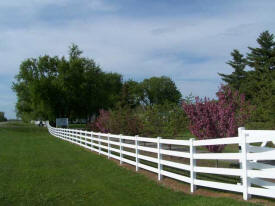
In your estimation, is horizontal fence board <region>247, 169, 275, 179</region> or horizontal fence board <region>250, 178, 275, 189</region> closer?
horizontal fence board <region>247, 169, 275, 179</region>

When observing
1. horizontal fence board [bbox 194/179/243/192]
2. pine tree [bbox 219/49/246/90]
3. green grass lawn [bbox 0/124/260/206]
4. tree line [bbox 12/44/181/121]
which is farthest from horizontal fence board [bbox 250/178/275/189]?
pine tree [bbox 219/49/246/90]

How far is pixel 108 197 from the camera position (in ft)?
25.8

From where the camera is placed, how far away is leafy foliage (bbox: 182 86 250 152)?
45.8ft

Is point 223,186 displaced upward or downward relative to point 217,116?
downward

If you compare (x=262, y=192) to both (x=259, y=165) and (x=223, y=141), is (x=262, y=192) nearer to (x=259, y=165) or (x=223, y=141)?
(x=259, y=165)

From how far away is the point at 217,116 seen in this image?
14117 millimetres

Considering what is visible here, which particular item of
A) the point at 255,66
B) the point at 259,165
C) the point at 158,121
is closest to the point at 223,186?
the point at 259,165

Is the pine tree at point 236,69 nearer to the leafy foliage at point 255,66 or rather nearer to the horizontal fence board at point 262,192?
the leafy foliage at point 255,66

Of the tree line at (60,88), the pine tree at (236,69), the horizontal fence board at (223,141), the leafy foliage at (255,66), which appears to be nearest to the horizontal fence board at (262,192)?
the horizontal fence board at (223,141)

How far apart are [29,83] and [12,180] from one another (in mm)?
47589

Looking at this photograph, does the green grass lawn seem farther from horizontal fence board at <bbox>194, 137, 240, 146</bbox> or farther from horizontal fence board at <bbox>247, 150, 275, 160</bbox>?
horizontal fence board at <bbox>194, 137, 240, 146</bbox>

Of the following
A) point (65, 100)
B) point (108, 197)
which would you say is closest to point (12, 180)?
point (108, 197)

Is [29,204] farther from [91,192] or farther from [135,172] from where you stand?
[135,172]

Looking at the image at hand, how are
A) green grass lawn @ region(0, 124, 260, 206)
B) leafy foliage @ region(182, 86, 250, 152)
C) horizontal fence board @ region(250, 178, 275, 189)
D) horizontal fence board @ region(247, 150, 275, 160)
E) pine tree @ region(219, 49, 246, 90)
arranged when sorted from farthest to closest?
pine tree @ region(219, 49, 246, 90) < leafy foliage @ region(182, 86, 250, 152) < green grass lawn @ region(0, 124, 260, 206) < horizontal fence board @ region(250, 178, 275, 189) < horizontal fence board @ region(247, 150, 275, 160)
